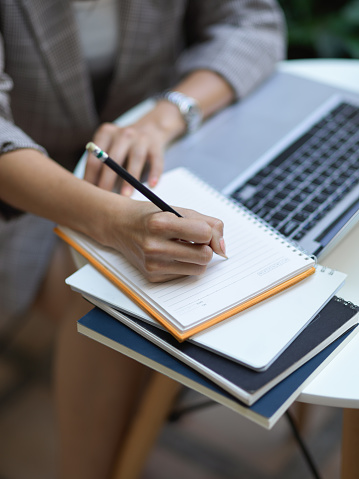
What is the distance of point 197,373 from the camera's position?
18.1 inches

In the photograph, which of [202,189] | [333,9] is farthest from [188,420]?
[333,9]

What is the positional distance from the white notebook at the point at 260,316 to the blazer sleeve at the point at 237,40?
1.50ft

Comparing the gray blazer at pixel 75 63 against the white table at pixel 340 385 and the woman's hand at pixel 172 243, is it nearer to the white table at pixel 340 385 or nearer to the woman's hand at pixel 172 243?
the white table at pixel 340 385

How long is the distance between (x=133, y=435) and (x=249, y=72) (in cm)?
62

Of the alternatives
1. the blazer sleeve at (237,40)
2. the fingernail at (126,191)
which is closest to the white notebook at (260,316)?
the fingernail at (126,191)

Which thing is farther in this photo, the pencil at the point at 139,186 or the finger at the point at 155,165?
the finger at the point at 155,165

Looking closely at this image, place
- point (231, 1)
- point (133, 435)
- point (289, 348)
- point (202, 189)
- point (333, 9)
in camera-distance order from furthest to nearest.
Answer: point (333, 9), point (231, 1), point (133, 435), point (202, 189), point (289, 348)

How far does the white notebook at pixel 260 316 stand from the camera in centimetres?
45

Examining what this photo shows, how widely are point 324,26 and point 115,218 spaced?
1333 millimetres

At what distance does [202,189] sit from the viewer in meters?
0.65

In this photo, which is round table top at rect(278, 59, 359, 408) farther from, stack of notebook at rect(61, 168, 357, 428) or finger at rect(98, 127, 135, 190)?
finger at rect(98, 127, 135, 190)

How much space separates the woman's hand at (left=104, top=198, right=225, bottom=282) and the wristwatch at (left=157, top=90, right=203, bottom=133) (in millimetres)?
315

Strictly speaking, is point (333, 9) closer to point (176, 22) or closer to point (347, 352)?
point (176, 22)

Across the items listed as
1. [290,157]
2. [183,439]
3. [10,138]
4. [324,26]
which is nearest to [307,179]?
[290,157]
